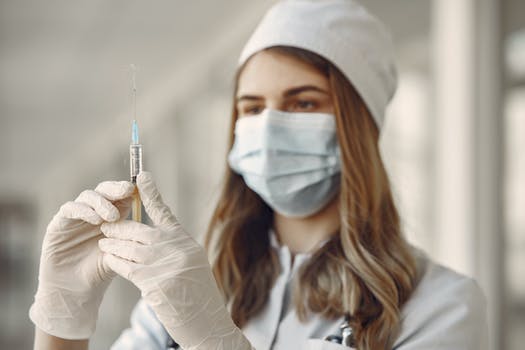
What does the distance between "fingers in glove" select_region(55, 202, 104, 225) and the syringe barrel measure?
89 millimetres

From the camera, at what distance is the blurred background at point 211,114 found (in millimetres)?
2629

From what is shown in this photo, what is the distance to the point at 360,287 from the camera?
127 centimetres

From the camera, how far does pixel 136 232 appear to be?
0.98 meters

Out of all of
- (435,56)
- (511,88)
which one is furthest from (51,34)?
(511,88)

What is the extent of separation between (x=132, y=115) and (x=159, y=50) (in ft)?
15.1

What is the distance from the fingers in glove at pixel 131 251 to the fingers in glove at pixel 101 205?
4cm

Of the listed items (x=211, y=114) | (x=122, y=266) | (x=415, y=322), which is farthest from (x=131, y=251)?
(x=211, y=114)

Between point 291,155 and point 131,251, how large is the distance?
0.51 meters

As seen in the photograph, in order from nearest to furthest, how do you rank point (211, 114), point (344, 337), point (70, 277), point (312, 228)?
point (70, 277)
point (344, 337)
point (312, 228)
point (211, 114)

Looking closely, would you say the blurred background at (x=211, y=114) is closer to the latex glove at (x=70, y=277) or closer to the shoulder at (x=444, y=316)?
the latex glove at (x=70, y=277)

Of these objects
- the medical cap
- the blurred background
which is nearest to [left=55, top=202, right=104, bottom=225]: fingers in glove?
the blurred background

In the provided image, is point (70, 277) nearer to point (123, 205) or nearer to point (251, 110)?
point (123, 205)

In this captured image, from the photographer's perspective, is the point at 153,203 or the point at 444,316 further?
the point at 444,316

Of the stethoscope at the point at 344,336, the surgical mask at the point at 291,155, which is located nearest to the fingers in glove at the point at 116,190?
the surgical mask at the point at 291,155
